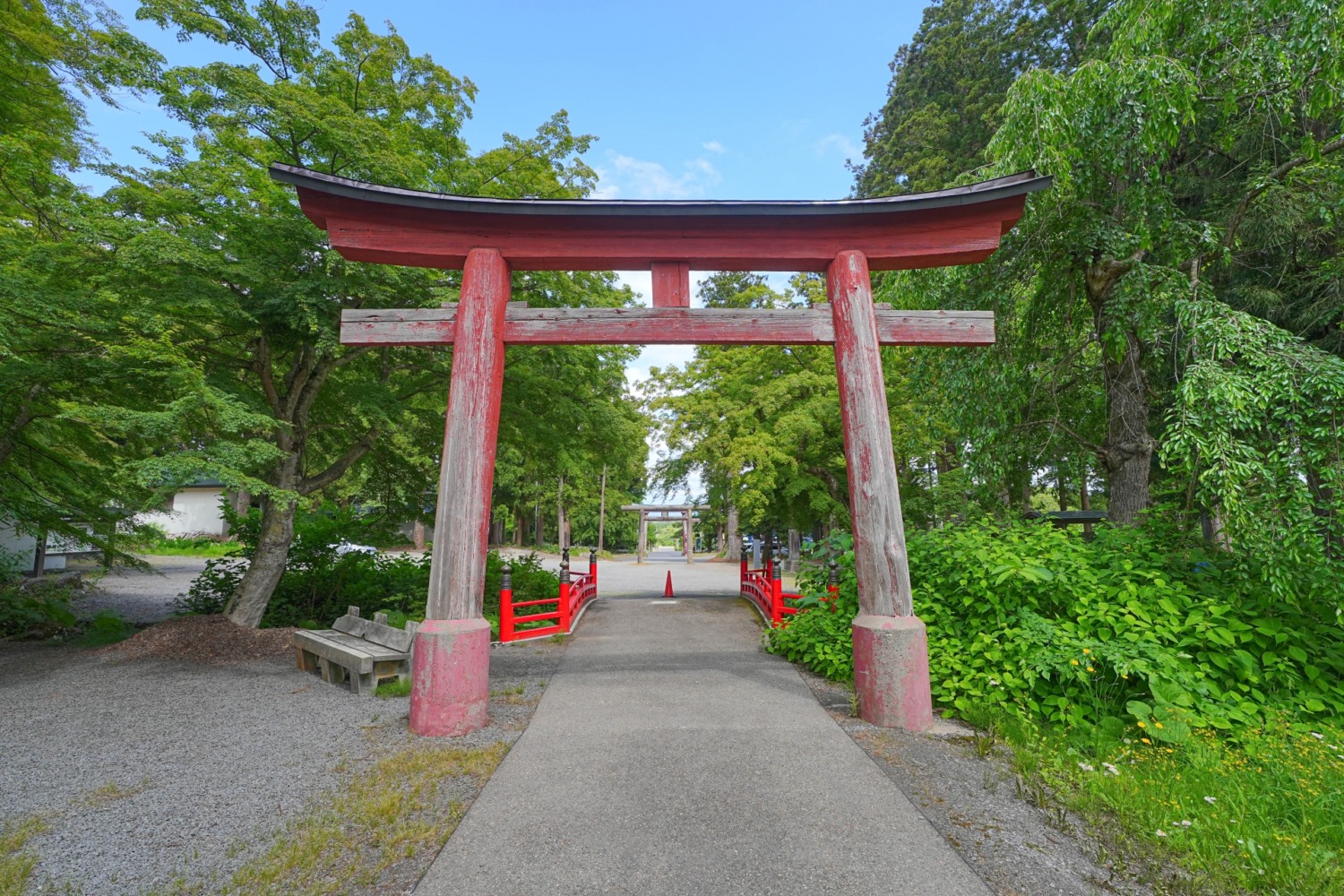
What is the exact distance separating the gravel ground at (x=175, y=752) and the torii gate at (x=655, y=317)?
0.86m

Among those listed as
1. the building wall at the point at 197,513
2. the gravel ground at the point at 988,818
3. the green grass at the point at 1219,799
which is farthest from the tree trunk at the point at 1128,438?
the building wall at the point at 197,513

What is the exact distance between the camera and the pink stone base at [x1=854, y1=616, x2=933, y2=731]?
4469 mm

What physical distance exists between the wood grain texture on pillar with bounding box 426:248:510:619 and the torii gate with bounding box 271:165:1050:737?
0.04 ft

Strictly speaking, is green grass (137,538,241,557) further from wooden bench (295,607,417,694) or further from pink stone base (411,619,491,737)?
pink stone base (411,619,491,737)

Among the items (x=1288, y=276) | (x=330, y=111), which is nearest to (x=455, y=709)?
(x=330, y=111)

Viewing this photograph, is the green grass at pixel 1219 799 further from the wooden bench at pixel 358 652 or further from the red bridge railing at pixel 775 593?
the wooden bench at pixel 358 652

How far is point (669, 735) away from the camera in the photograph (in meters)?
4.26

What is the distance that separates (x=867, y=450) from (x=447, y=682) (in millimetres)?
3971

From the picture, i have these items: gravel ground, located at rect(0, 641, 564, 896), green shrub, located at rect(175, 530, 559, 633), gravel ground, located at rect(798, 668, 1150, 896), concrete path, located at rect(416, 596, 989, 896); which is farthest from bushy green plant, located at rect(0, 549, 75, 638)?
gravel ground, located at rect(798, 668, 1150, 896)

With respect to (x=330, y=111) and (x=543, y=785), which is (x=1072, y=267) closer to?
(x=543, y=785)

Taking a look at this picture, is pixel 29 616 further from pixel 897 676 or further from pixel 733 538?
pixel 733 538

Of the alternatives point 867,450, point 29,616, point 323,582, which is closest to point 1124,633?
point 867,450

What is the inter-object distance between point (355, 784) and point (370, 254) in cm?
438

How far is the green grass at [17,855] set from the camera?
2.46 metres
